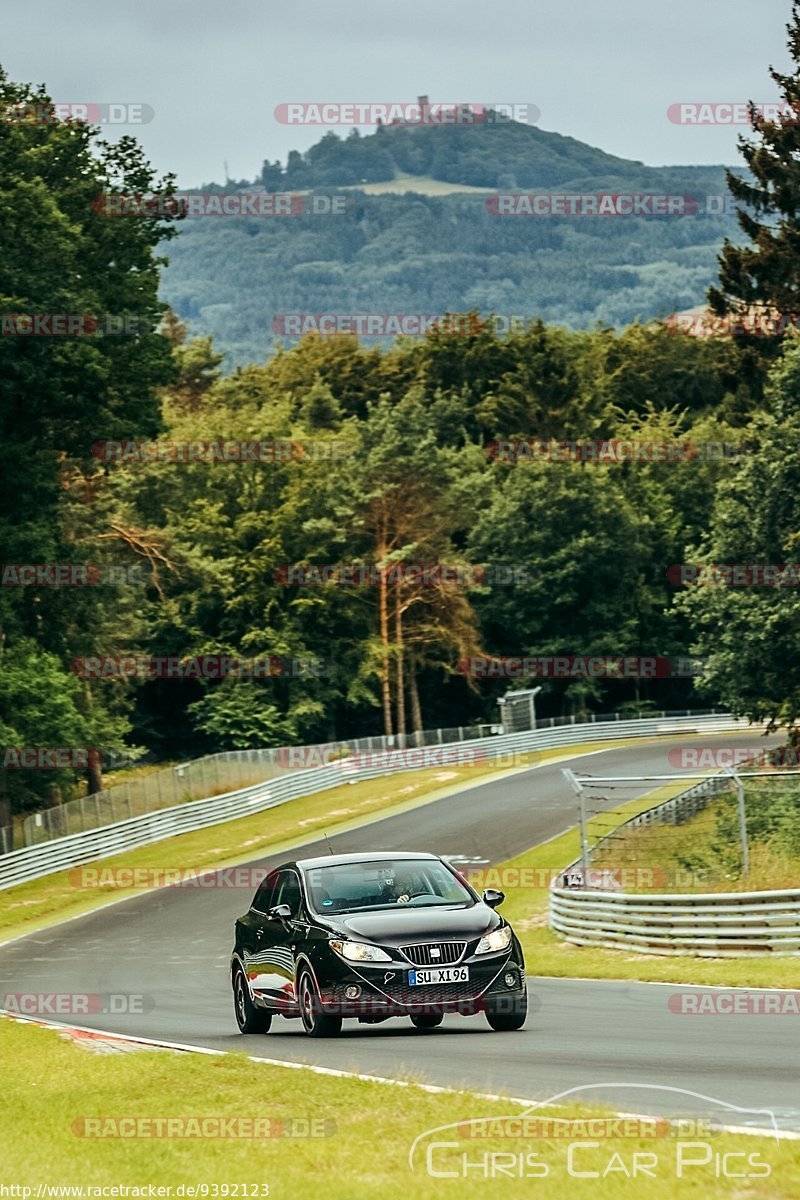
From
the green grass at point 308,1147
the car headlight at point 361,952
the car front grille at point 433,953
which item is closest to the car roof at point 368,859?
the car headlight at point 361,952

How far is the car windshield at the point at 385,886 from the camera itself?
14.9 meters

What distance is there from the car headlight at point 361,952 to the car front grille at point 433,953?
0.62 feet

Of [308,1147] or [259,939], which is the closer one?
[308,1147]

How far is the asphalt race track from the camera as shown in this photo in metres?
10.5

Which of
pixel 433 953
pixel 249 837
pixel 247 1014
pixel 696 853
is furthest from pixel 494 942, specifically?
pixel 249 837

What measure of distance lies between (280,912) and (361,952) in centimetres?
145

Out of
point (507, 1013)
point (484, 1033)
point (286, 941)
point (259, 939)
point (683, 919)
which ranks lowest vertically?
point (683, 919)

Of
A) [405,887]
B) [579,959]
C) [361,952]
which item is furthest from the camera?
[579,959]

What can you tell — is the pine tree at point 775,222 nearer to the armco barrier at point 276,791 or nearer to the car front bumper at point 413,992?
the armco barrier at point 276,791

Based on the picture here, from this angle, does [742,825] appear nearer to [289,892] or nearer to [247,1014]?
[247,1014]

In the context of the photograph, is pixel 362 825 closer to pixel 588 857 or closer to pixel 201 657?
pixel 588 857

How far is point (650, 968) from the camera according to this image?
22.3 metres

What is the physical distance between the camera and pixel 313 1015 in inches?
579

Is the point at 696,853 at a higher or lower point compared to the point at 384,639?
higher
